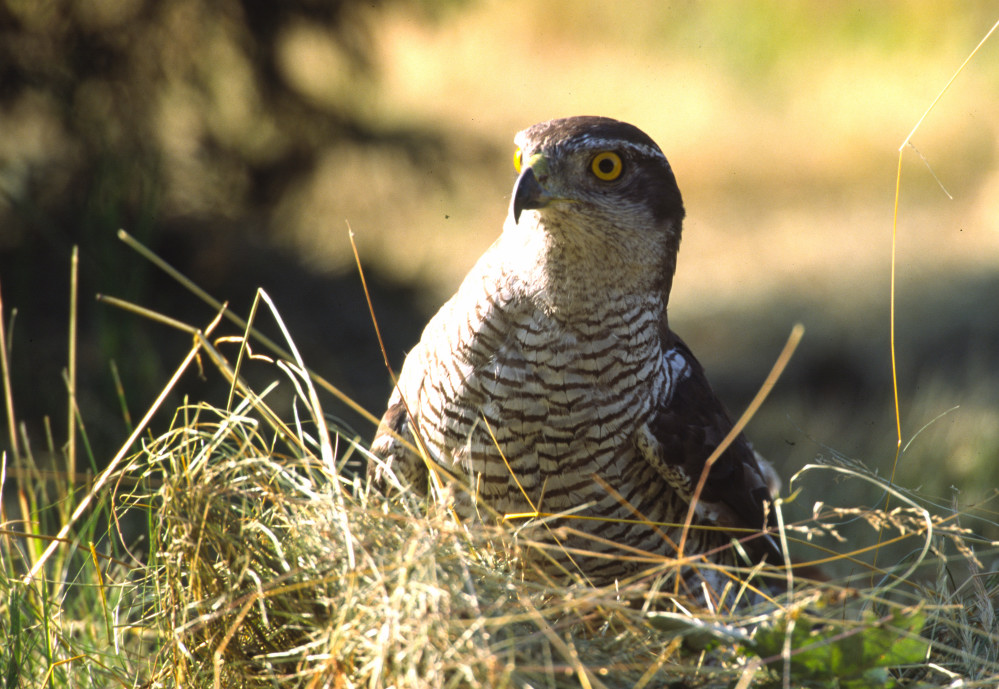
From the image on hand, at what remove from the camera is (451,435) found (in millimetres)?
1915

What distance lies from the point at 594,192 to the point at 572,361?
0.38 metres

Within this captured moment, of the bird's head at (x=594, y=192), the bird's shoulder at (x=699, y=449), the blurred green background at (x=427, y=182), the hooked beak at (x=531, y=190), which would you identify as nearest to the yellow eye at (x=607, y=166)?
the bird's head at (x=594, y=192)

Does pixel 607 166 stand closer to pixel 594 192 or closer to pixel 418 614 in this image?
pixel 594 192

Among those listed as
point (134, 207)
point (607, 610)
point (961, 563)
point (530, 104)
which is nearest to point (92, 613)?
point (607, 610)

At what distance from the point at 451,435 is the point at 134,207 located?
8.10ft

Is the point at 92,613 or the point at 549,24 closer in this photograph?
the point at 92,613

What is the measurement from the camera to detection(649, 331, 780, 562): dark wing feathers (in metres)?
1.96

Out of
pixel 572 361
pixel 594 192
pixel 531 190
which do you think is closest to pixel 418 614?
pixel 572 361

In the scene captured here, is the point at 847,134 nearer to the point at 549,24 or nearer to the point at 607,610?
the point at 549,24

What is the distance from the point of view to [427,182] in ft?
14.1

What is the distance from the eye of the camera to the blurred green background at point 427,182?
A: 361 cm

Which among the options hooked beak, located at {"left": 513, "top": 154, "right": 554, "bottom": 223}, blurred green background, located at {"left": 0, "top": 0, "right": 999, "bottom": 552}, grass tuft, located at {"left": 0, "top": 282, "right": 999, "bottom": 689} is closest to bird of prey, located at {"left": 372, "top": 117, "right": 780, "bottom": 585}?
hooked beak, located at {"left": 513, "top": 154, "right": 554, "bottom": 223}

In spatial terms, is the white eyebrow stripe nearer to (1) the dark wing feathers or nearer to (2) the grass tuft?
(1) the dark wing feathers

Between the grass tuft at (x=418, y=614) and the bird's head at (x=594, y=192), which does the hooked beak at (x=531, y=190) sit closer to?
the bird's head at (x=594, y=192)
